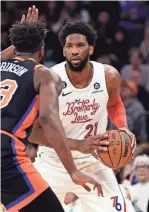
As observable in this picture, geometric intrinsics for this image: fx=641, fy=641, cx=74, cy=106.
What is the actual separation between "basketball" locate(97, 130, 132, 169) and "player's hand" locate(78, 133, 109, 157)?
6cm

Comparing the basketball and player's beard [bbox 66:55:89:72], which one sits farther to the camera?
player's beard [bbox 66:55:89:72]

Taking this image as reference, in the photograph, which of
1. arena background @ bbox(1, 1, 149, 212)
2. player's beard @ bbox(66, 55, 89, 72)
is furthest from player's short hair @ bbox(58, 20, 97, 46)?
arena background @ bbox(1, 1, 149, 212)

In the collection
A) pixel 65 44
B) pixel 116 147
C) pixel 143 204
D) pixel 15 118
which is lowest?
pixel 143 204

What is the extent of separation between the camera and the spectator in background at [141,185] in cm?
791

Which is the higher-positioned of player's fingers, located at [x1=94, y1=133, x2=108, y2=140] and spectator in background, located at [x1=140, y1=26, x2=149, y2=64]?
spectator in background, located at [x1=140, y1=26, x2=149, y2=64]

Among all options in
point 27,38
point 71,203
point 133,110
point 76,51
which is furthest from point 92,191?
point 133,110

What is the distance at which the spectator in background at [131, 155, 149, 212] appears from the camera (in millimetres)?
7906

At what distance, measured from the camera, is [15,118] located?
470 centimetres

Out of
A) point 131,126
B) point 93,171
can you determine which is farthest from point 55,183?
point 131,126

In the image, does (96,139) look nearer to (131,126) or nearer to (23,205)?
(23,205)

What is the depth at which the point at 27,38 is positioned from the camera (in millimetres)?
5020

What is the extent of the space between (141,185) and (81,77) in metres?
2.31

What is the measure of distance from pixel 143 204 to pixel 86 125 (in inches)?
85.3

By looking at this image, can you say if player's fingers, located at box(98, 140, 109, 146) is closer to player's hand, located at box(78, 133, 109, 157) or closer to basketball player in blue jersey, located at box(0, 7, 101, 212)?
player's hand, located at box(78, 133, 109, 157)
